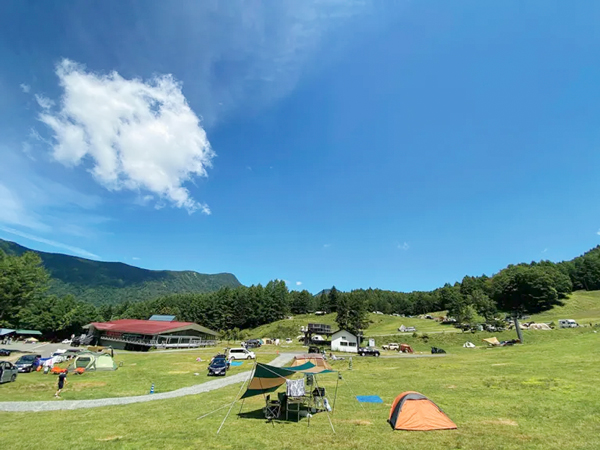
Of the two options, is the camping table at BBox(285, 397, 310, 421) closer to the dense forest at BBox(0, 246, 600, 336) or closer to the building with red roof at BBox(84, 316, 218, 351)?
the dense forest at BBox(0, 246, 600, 336)

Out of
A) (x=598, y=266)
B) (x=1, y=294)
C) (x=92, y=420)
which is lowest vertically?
(x=92, y=420)

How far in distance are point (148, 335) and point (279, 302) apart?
2587 inches

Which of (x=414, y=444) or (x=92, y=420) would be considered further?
(x=92, y=420)

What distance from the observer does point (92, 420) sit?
15508 mm

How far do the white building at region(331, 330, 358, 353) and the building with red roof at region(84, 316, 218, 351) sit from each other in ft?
123

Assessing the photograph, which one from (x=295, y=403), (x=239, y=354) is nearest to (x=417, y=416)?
(x=295, y=403)

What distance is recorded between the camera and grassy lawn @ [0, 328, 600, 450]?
11766mm

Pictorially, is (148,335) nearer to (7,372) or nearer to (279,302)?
(7,372)

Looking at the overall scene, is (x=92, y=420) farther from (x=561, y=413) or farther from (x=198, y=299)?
(x=198, y=299)

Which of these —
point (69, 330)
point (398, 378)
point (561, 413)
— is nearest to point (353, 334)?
point (398, 378)

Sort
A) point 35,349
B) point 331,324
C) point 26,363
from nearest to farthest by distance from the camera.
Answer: point 26,363 → point 35,349 → point 331,324

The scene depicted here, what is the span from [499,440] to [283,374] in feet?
31.5

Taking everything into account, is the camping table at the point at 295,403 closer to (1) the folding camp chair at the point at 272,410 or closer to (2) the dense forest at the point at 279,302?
(1) the folding camp chair at the point at 272,410

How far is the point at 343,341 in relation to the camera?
2505 inches
